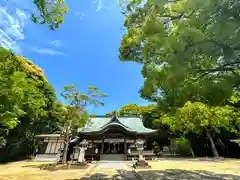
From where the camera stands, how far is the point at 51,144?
66.5 feet

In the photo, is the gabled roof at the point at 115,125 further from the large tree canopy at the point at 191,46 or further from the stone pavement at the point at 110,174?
the large tree canopy at the point at 191,46

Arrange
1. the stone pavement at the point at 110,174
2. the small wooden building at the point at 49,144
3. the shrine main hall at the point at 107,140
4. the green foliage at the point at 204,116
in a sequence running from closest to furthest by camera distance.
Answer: the stone pavement at the point at 110,174 → the green foliage at the point at 204,116 → the shrine main hall at the point at 107,140 → the small wooden building at the point at 49,144

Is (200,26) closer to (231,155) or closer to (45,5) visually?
(45,5)

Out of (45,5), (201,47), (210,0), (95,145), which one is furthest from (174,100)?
(95,145)

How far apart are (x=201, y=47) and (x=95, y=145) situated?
16562 millimetres

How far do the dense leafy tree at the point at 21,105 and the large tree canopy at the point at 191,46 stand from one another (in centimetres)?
415

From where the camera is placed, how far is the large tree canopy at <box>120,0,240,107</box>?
2877 millimetres

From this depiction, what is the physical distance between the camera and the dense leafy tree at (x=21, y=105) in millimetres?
4941

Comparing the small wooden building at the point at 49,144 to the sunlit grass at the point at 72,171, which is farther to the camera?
the small wooden building at the point at 49,144

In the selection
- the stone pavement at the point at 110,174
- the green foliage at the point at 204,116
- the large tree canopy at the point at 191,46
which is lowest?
A: the stone pavement at the point at 110,174

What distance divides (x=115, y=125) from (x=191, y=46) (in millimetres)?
14206

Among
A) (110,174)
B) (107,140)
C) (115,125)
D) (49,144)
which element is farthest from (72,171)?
(49,144)

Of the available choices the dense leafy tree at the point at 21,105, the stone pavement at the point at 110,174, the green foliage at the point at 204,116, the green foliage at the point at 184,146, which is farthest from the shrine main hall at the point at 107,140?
the green foliage at the point at 184,146

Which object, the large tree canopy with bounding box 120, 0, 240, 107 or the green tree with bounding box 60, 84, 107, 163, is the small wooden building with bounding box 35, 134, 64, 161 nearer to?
the green tree with bounding box 60, 84, 107, 163
